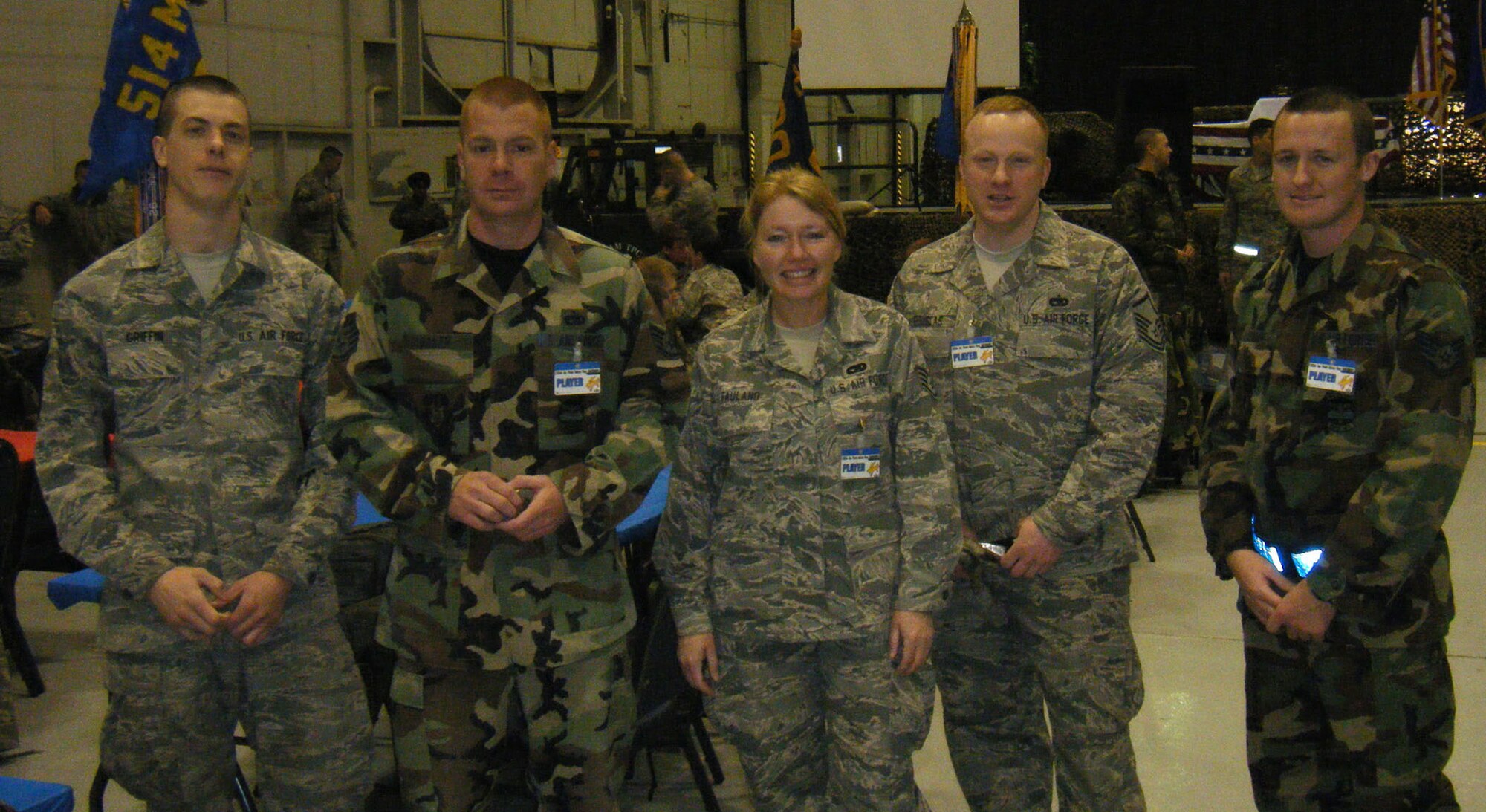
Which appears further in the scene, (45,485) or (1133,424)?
(1133,424)

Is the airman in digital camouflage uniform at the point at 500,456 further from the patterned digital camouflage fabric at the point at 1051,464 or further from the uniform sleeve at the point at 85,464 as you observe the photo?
the patterned digital camouflage fabric at the point at 1051,464

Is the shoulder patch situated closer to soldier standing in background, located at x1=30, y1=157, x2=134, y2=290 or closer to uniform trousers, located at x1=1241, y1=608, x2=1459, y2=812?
uniform trousers, located at x1=1241, y1=608, x2=1459, y2=812

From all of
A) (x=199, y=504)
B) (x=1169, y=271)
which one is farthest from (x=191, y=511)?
(x=1169, y=271)

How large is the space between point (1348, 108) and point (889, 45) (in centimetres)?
1216

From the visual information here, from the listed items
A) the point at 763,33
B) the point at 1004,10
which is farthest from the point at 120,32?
the point at 763,33

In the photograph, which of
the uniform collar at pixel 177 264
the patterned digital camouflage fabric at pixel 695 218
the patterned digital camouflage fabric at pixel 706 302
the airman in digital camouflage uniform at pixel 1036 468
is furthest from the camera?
the patterned digital camouflage fabric at pixel 695 218

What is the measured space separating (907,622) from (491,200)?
41.7 inches

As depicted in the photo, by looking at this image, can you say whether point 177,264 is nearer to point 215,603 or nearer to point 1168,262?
point 215,603

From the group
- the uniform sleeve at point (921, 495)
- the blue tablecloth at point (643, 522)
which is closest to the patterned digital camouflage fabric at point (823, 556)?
the uniform sleeve at point (921, 495)

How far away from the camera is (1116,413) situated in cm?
266

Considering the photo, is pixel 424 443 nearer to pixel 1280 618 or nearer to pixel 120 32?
pixel 1280 618

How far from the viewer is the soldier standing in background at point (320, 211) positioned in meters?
12.8

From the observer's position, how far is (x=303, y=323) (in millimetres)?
2621

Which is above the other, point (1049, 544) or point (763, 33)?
point (763, 33)
